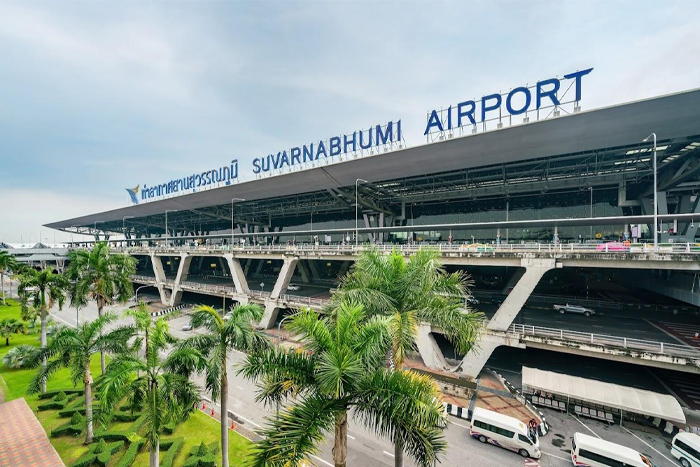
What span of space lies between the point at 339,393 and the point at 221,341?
7352 millimetres

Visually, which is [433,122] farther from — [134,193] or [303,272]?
[134,193]

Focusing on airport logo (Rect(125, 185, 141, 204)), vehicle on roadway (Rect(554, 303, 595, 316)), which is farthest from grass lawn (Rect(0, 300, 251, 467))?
airport logo (Rect(125, 185, 141, 204))

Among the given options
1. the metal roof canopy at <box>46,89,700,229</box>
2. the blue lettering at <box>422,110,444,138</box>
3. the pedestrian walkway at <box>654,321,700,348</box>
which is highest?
the blue lettering at <box>422,110,444,138</box>

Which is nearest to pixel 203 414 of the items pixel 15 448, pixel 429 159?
pixel 15 448

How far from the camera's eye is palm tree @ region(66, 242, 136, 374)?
24641 millimetres

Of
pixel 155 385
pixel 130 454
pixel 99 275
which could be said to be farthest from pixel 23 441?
pixel 155 385

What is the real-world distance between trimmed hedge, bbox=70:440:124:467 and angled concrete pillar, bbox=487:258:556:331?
2829cm

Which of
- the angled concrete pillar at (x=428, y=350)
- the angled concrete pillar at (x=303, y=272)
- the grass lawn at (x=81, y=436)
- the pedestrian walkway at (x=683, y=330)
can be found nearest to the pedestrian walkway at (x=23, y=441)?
the grass lawn at (x=81, y=436)

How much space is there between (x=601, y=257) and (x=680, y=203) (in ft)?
107

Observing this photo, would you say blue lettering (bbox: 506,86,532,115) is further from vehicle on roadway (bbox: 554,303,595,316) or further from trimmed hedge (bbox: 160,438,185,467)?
trimmed hedge (bbox: 160,438,185,467)

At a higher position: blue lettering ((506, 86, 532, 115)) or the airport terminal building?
blue lettering ((506, 86, 532, 115))

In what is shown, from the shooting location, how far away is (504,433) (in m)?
17.8

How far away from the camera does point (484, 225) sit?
3347 cm

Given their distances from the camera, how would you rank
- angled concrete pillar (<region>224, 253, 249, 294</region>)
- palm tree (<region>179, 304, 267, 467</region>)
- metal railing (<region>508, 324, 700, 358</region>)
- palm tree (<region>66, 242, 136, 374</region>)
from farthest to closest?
angled concrete pillar (<region>224, 253, 249, 294</region>), palm tree (<region>66, 242, 136, 374</region>), metal railing (<region>508, 324, 700, 358</region>), palm tree (<region>179, 304, 267, 467</region>)
